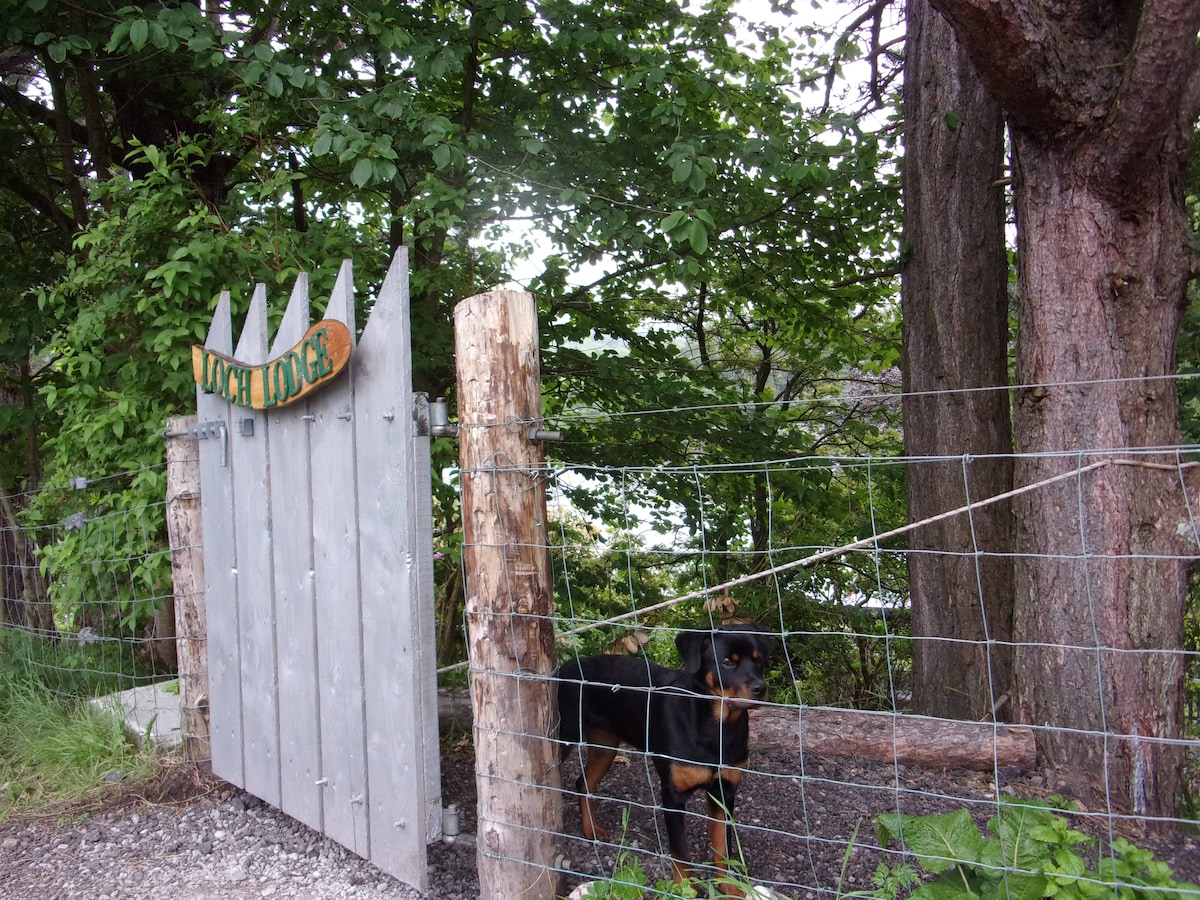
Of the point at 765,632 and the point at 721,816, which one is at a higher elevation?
the point at 765,632

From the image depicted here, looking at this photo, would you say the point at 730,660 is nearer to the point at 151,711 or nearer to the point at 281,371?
the point at 281,371

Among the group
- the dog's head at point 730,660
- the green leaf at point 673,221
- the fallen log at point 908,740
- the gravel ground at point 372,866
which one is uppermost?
the green leaf at point 673,221

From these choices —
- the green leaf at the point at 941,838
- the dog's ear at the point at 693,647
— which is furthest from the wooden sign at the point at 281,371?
the green leaf at the point at 941,838

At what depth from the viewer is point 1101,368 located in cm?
395

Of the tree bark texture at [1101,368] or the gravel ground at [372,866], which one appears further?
the tree bark texture at [1101,368]

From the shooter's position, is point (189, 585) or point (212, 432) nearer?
point (212, 432)

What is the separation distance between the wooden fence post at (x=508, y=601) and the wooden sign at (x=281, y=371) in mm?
493

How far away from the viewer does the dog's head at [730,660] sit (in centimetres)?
321

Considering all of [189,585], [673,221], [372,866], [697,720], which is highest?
[673,221]

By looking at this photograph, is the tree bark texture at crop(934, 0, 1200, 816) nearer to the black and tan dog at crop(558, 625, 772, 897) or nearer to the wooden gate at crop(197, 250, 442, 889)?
the black and tan dog at crop(558, 625, 772, 897)

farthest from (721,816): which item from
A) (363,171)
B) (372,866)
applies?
(363,171)

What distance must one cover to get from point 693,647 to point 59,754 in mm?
3563

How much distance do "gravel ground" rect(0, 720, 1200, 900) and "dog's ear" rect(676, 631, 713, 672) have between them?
0.43 meters

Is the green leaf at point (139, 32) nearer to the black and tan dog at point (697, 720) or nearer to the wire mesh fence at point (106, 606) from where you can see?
the wire mesh fence at point (106, 606)
